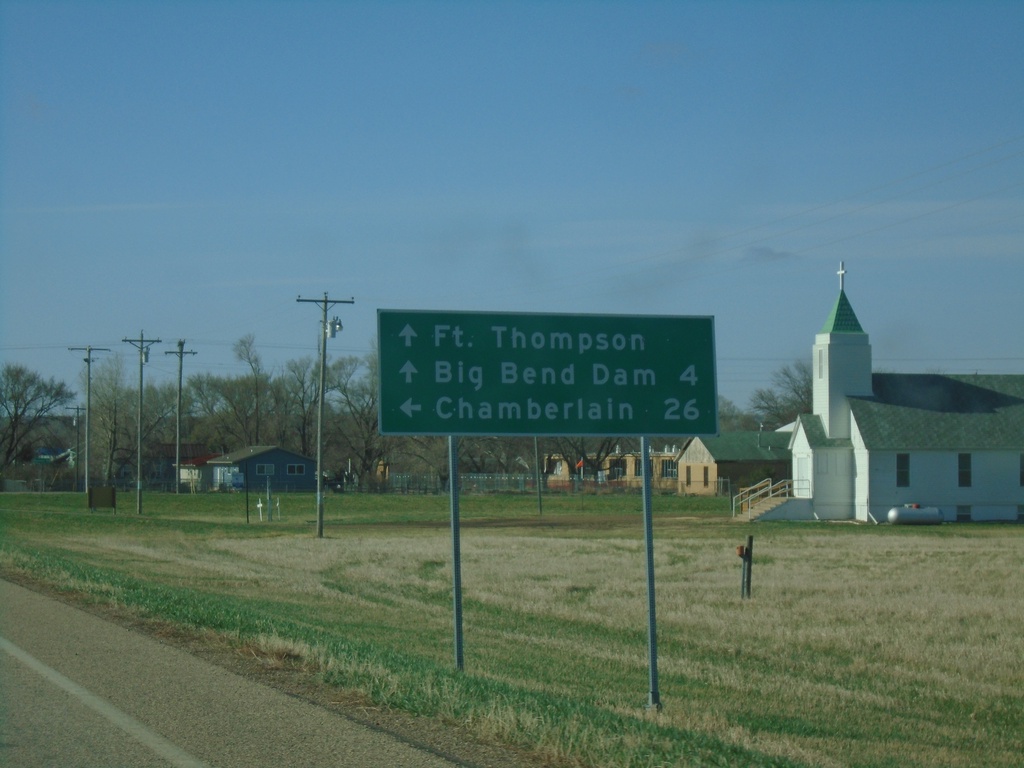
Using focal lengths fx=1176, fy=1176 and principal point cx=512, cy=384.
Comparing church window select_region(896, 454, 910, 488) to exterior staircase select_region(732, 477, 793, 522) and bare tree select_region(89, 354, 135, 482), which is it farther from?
bare tree select_region(89, 354, 135, 482)

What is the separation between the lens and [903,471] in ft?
189

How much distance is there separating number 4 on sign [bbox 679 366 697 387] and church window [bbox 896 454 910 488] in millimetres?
49868

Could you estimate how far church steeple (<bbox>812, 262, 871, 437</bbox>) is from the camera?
58.1 meters

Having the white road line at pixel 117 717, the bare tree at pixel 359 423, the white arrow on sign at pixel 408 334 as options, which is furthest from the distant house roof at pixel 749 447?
the white road line at pixel 117 717

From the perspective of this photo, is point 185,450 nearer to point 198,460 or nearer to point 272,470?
point 198,460

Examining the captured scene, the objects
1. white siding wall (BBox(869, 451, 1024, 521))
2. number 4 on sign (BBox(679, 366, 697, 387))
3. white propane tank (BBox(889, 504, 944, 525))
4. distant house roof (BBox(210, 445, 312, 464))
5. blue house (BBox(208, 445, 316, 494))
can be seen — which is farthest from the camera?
blue house (BBox(208, 445, 316, 494))

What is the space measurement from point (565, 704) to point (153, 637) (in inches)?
222

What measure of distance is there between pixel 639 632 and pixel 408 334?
328 inches

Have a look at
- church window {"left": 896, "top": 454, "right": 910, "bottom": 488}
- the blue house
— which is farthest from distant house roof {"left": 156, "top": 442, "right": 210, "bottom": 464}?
church window {"left": 896, "top": 454, "right": 910, "bottom": 488}

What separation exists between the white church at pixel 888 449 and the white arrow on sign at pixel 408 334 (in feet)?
162

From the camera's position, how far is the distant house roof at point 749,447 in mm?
92688

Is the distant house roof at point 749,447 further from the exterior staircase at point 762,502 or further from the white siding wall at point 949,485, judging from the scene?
the white siding wall at point 949,485

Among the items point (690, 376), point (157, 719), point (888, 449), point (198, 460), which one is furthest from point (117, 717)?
point (198, 460)

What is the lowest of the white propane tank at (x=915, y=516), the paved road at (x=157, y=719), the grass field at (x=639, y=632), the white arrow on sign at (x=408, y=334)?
the white propane tank at (x=915, y=516)
